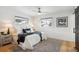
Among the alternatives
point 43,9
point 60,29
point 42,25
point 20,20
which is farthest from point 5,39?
point 60,29

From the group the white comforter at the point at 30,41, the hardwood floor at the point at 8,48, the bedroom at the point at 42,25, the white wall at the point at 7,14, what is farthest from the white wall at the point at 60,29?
the hardwood floor at the point at 8,48

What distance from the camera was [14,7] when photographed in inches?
59.4

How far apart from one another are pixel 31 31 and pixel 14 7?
501 mm

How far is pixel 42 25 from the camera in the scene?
1583 millimetres

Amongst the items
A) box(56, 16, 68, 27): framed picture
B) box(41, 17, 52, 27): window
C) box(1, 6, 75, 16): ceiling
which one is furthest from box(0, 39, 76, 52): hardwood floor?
box(1, 6, 75, 16): ceiling

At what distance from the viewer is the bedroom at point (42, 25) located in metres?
1.49

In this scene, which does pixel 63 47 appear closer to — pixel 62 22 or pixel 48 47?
pixel 48 47

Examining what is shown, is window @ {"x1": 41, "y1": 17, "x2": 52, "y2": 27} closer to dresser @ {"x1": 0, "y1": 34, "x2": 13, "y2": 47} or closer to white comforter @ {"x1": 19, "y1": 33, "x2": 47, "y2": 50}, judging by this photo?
white comforter @ {"x1": 19, "y1": 33, "x2": 47, "y2": 50}

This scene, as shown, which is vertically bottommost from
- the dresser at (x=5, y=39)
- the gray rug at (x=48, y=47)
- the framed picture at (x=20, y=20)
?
the gray rug at (x=48, y=47)

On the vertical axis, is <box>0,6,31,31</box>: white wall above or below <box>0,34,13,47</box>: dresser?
above

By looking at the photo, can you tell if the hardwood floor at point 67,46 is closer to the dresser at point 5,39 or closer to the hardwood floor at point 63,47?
the hardwood floor at point 63,47

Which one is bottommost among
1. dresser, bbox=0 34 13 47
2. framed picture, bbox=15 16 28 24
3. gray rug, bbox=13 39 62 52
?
gray rug, bbox=13 39 62 52

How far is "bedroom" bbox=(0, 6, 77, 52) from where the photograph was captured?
1492mm
